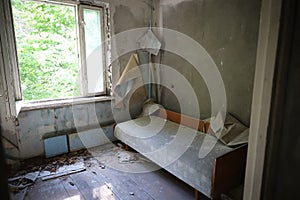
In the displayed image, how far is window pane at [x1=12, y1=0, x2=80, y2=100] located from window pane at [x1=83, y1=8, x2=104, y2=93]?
18cm

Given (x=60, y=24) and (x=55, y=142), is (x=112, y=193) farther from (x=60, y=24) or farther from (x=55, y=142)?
(x=60, y=24)

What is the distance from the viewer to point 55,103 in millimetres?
2732

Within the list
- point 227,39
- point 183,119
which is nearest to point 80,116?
point 183,119

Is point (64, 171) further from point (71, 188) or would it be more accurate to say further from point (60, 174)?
point (71, 188)

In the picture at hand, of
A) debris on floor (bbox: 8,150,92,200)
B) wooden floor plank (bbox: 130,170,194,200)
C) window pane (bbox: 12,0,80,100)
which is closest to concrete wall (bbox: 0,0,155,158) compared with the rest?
debris on floor (bbox: 8,150,92,200)

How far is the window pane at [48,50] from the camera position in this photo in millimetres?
2969

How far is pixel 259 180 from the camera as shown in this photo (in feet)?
2.51

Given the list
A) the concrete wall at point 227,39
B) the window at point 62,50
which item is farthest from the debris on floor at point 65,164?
the concrete wall at point 227,39

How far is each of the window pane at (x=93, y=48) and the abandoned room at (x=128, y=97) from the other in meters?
0.01

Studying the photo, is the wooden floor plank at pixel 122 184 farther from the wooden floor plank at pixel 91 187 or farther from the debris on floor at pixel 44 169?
the debris on floor at pixel 44 169

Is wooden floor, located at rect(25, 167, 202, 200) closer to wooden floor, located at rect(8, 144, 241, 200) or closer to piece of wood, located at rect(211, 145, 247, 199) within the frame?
wooden floor, located at rect(8, 144, 241, 200)

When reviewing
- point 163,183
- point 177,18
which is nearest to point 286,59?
point 163,183

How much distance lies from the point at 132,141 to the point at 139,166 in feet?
1.08

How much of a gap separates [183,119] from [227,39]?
122 centimetres
